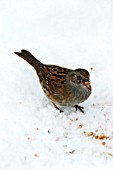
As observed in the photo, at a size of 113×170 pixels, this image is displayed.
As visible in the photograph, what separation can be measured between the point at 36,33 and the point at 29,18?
1.05 feet

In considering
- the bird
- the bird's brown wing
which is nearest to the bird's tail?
the bird

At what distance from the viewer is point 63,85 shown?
19.9 ft

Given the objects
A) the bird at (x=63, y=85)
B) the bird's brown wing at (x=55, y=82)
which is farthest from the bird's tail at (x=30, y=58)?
the bird's brown wing at (x=55, y=82)

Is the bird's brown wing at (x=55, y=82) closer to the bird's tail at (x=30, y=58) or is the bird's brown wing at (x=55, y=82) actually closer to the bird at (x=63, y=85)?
the bird at (x=63, y=85)

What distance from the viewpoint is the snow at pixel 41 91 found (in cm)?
512

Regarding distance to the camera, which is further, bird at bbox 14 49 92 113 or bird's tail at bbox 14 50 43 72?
bird's tail at bbox 14 50 43 72

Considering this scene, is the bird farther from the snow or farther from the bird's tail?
the snow

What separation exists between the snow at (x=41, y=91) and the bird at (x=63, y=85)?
134 mm

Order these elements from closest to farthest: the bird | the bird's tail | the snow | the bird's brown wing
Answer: the snow
the bird
the bird's brown wing
the bird's tail

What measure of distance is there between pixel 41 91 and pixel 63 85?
0.34 meters

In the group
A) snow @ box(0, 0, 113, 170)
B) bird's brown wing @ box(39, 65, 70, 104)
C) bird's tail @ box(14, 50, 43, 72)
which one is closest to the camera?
snow @ box(0, 0, 113, 170)

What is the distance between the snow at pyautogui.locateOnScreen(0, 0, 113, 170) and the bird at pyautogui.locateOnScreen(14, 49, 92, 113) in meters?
0.13

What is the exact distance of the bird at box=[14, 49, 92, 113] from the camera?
587 cm

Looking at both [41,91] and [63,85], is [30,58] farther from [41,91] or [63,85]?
[63,85]
